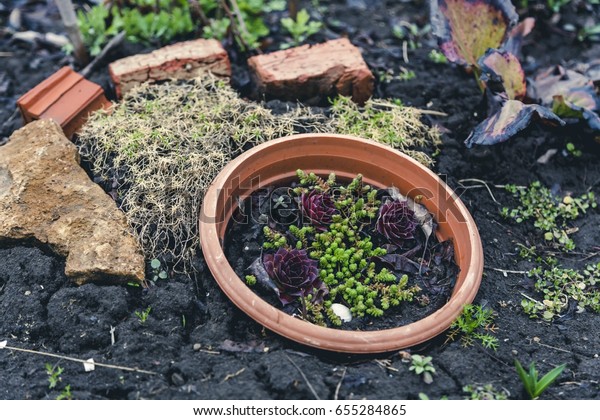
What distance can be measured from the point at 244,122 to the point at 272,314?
1178 millimetres

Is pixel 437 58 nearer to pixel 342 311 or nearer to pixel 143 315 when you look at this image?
pixel 342 311

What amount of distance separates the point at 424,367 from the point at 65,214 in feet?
5.66

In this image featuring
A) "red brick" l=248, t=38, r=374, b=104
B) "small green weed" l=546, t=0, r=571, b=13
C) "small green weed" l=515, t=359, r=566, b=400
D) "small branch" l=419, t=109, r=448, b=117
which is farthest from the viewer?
"small green weed" l=546, t=0, r=571, b=13

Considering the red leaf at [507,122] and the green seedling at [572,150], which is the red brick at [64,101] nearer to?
the red leaf at [507,122]

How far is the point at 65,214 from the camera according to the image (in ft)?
8.84

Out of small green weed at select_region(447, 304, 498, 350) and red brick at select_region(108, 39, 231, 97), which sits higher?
red brick at select_region(108, 39, 231, 97)

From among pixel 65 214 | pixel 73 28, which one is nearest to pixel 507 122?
pixel 65 214

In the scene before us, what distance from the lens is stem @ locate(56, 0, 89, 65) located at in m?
3.36

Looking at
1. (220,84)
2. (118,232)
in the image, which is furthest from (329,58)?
(118,232)

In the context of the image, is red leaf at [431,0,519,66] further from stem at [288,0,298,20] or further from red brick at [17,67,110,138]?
red brick at [17,67,110,138]

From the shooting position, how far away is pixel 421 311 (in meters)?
2.63

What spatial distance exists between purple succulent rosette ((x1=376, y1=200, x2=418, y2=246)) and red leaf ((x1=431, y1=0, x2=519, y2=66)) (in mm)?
1068

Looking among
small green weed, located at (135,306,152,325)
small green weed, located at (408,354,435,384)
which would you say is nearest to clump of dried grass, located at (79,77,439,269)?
small green weed, located at (135,306,152,325)

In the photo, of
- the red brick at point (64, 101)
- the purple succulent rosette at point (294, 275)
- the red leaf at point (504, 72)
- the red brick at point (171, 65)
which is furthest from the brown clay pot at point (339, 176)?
the red brick at point (64, 101)
